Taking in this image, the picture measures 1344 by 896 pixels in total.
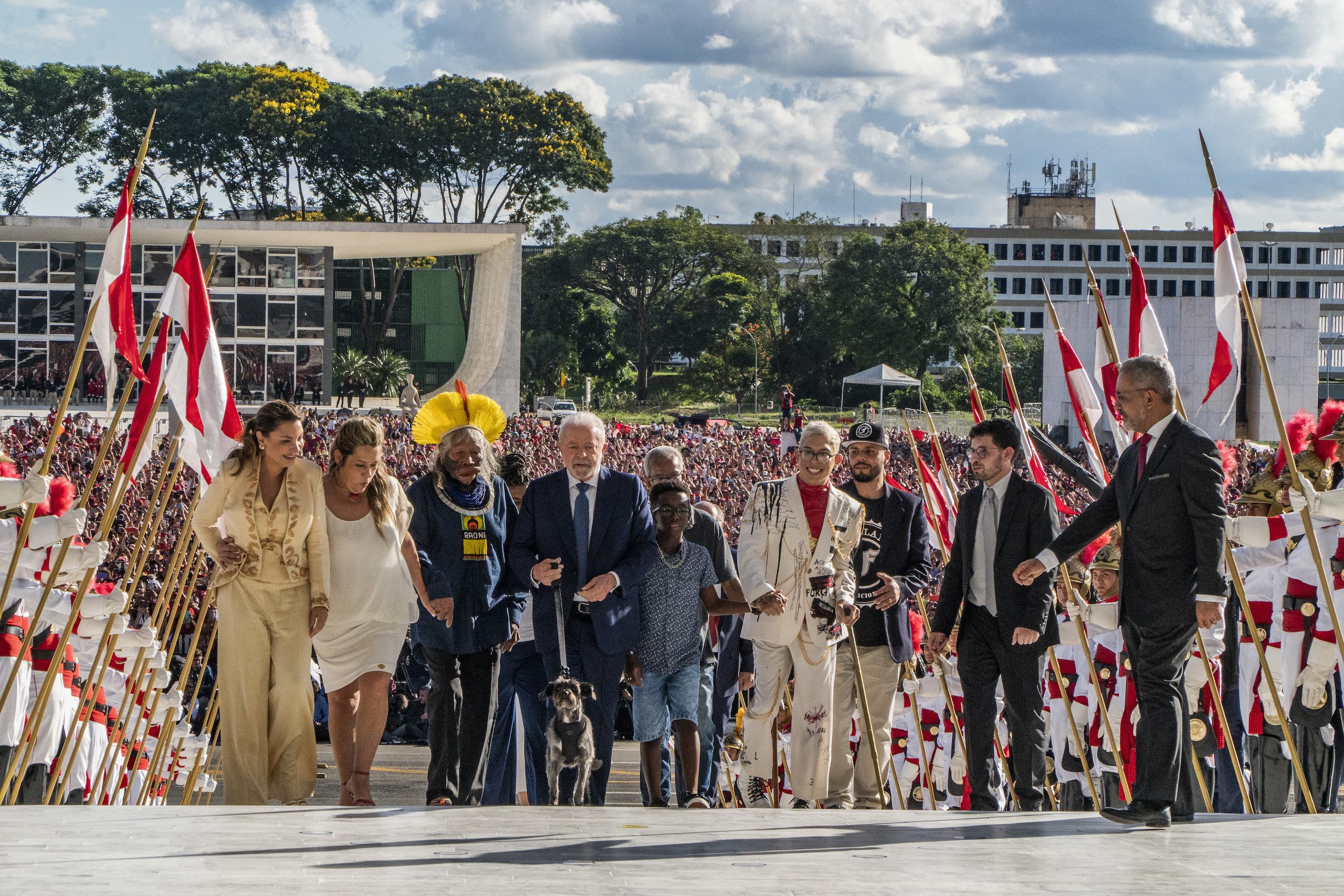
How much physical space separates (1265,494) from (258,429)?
435 cm

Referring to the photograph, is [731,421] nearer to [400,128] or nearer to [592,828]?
[400,128]

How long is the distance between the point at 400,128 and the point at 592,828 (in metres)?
54.7

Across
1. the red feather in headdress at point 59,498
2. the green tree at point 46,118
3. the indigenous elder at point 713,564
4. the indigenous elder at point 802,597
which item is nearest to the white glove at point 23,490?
the red feather in headdress at point 59,498

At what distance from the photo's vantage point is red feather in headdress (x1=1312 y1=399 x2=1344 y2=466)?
22.3 feet

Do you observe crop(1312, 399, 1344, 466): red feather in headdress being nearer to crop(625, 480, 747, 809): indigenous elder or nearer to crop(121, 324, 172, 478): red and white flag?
crop(625, 480, 747, 809): indigenous elder

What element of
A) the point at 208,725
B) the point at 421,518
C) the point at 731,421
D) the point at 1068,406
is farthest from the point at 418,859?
the point at 731,421

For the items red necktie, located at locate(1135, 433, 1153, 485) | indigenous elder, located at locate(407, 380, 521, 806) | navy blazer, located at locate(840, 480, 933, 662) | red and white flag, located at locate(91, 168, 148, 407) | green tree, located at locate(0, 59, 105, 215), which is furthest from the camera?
green tree, located at locate(0, 59, 105, 215)

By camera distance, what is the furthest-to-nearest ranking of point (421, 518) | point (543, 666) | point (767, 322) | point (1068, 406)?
point (767, 322) < point (1068, 406) < point (543, 666) < point (421, 518)

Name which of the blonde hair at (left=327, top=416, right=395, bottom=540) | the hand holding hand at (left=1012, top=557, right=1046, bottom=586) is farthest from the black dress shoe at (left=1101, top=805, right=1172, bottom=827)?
the blonde hair at (left=327, top=416, right=395, bottom=540)

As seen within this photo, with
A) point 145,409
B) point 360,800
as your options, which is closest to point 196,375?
point 145,409

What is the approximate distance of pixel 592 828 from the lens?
4793 millimetres

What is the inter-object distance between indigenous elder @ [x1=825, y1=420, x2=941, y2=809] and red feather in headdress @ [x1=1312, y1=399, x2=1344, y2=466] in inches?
75.1

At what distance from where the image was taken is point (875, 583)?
652 cm

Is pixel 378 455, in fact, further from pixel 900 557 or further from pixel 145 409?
pixel 900 557
